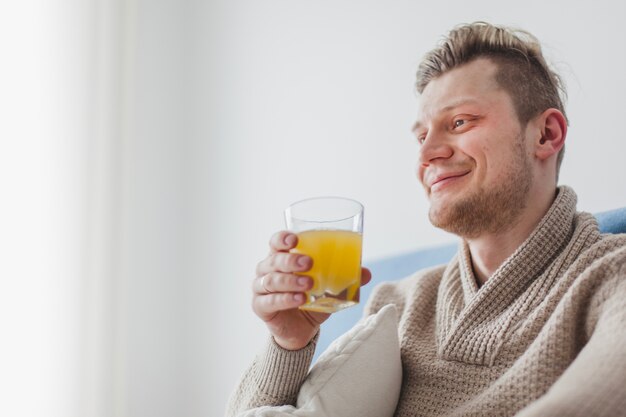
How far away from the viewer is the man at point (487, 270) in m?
1.10

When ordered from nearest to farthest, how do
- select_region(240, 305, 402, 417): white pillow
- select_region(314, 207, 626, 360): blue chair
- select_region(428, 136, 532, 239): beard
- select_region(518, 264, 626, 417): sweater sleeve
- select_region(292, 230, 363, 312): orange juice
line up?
select_region(518, 264, 626, 417): sweater sleeve, select_region(292, 230, 363, 312): orange juice, select_region(240, 305, 402, 417): white pillow, select_region(428, 136, 532, 239): beard, select_region(314, 207, 626, 360): blue chair

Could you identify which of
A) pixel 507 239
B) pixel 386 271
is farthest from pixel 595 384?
pixel 386 271

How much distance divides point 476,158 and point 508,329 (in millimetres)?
356

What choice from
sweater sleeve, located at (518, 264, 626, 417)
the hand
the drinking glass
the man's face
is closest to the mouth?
the man's face

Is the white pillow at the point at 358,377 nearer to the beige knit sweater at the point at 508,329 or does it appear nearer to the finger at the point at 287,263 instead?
the beige knit sweater at the point at 508,329

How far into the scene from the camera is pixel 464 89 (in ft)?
4.71

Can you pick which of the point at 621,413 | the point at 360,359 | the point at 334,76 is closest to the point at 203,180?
the point at 334,76

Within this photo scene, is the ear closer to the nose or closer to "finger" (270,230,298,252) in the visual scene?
the nose

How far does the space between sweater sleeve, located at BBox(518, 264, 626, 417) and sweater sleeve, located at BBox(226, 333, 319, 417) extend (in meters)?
0.54

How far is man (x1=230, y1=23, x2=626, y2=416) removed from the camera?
1104 millimetres

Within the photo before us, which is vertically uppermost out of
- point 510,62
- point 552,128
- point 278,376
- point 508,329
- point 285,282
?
point 510,62

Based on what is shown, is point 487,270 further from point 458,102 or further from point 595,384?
A: point 595,384

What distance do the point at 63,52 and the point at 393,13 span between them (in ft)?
3.76

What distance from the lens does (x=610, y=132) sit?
1.71 meters
